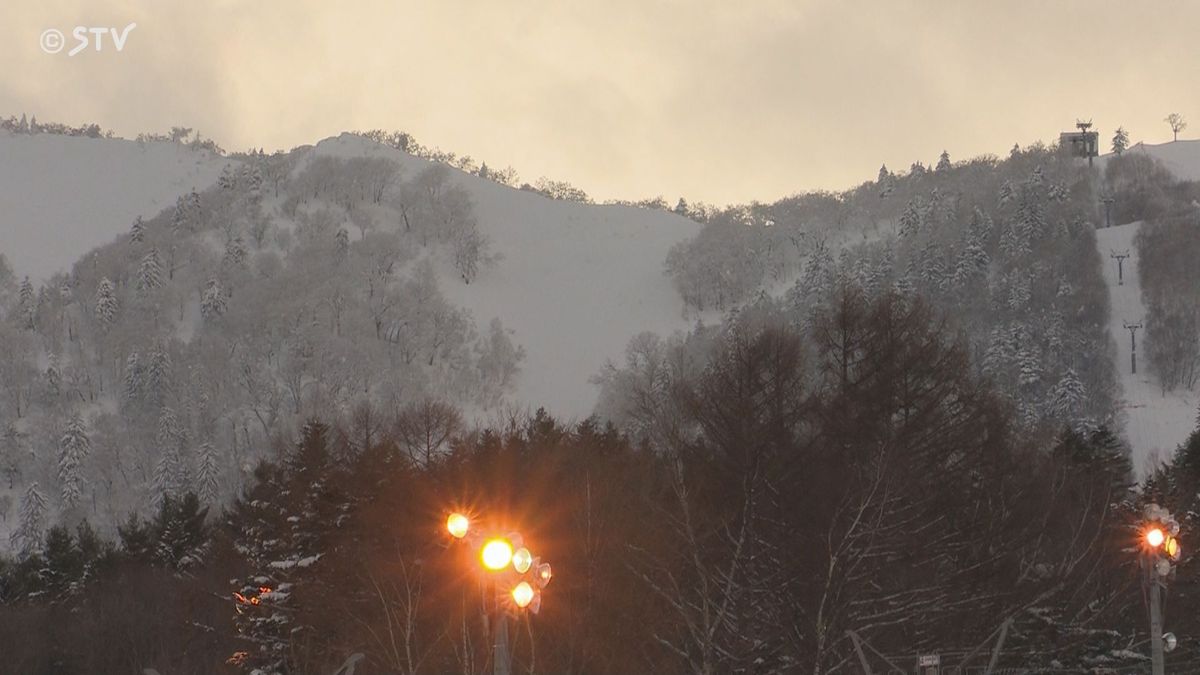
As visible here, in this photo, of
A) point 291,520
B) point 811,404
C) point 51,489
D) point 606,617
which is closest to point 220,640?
point 291,520

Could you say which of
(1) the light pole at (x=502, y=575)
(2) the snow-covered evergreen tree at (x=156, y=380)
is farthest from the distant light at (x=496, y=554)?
(2) the snow-covered evergreen tree at (x=156, y=380)

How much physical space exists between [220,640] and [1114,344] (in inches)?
5114

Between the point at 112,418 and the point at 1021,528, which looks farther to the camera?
the point at 112,418

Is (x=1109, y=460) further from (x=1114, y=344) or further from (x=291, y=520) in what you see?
(x=1114, y=344)

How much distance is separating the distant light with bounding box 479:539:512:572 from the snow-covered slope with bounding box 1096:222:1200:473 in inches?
4663

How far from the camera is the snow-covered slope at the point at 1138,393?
138250mm

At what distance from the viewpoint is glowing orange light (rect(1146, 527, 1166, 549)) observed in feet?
79.2

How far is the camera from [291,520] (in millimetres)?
47406

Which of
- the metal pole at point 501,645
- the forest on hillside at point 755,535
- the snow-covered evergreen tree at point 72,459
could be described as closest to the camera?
the metal pole at point 501,645

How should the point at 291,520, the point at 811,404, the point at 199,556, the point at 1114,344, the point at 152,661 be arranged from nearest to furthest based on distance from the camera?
the point at 811,404 → the point at 291,520 → the point at 152,661 → the point at 199,556 → the point at 1114,344

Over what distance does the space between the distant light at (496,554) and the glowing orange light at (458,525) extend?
27.5 inches

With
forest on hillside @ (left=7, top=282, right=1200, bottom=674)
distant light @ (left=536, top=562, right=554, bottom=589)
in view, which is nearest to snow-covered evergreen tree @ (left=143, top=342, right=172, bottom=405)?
forest on hillside @ (left=7, top=282, right=1200, bottom=674)

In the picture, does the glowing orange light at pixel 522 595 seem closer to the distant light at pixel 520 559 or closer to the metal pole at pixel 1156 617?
the distant light at pixel 520 559

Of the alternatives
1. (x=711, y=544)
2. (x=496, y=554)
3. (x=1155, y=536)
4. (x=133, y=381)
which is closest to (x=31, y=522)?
(x=133, y=381)
